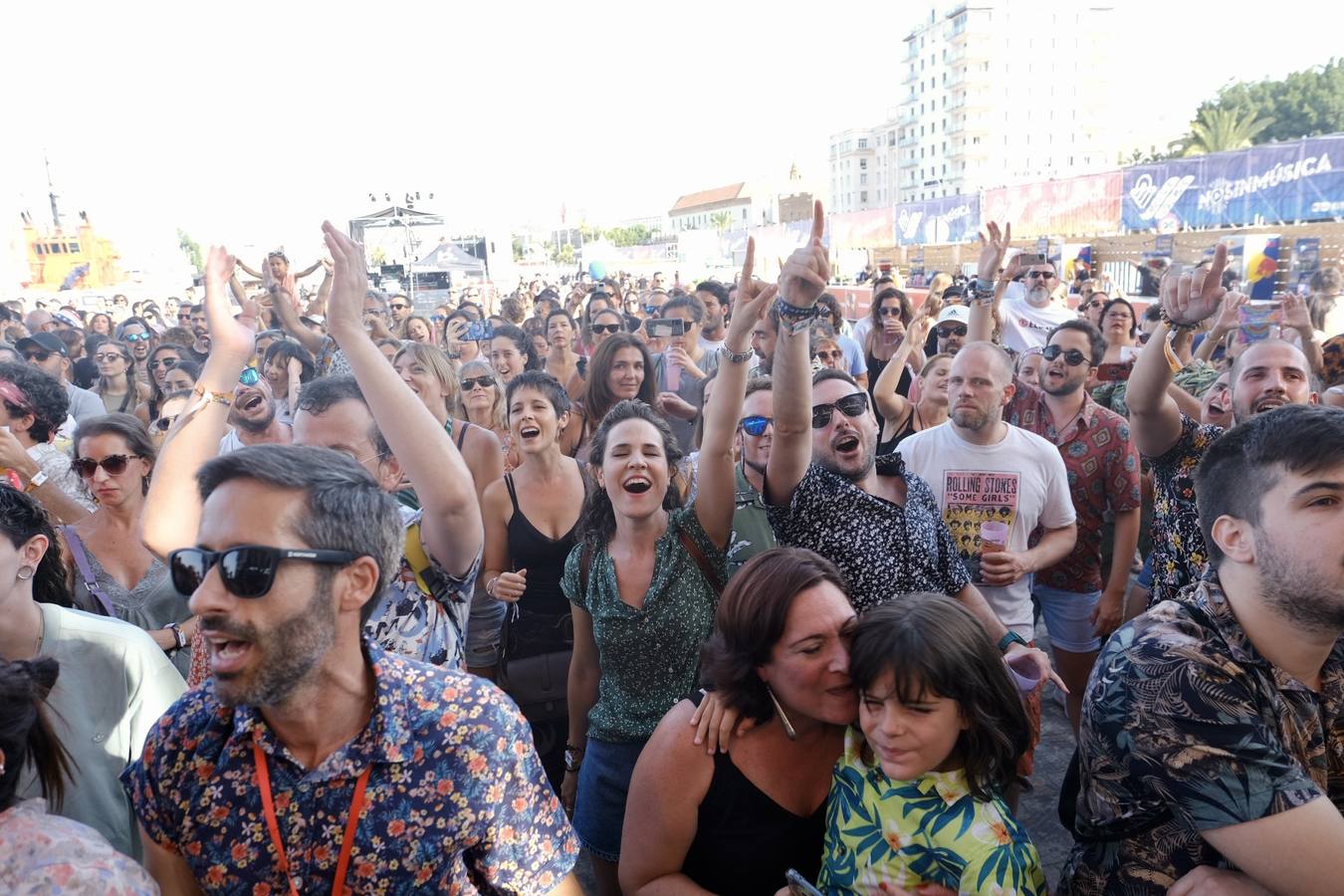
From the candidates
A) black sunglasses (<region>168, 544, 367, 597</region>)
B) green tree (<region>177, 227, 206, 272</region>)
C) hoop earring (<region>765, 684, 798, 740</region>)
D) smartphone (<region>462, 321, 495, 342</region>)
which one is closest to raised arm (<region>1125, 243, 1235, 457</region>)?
hoop earring (<region>765, 684, 798, 740</region>)

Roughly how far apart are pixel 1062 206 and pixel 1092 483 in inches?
758

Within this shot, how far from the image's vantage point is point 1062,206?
20859 millimetres

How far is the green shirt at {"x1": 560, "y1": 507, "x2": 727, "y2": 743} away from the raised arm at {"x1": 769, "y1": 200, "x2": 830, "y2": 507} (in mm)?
394

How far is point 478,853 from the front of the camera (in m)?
1.61

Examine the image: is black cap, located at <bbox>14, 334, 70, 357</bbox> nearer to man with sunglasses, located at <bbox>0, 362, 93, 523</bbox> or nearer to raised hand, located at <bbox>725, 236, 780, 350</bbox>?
man with sunglasses, located at <bbox>0, 362, 93, 523</bbox>

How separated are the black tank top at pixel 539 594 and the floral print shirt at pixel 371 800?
5.84ft

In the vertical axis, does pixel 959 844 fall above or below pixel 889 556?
below

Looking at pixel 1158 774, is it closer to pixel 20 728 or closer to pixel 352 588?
pixel 352 588

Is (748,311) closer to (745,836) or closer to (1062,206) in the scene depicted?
(745,836)

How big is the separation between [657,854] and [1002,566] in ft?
6.94

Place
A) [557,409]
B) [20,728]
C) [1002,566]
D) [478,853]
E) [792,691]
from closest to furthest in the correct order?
[20,728]
[478,853]
[792,691]
[1002,566]
[557,409]

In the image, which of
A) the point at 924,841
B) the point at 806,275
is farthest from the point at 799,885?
the point at 806,275

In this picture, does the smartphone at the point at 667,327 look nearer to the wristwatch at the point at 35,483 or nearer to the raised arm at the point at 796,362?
the raised arm at the point at 796,362

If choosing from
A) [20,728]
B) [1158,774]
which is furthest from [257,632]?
[1158,774]
